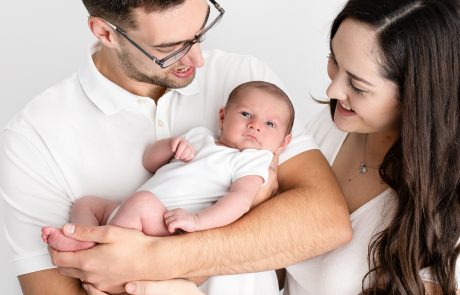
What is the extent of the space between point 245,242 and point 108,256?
0.40 metres

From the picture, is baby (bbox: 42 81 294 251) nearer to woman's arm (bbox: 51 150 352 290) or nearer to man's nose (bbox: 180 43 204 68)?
woman's arm (bbox: 51 150 352 290)

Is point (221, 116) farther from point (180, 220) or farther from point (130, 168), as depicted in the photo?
point (180, 220)

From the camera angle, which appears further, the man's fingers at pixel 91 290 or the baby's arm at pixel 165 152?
the baby's arm at pixel 165 152

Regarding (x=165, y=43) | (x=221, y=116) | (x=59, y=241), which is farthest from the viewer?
(x=221, y=116)

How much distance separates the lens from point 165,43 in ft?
7.79

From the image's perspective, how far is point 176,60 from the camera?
2.40 metres

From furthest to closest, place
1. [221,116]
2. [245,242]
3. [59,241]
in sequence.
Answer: [221,116], [245,242], [59,241]

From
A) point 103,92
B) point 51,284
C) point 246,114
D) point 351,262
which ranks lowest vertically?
point 351,262

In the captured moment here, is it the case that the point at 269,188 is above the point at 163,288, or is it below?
above

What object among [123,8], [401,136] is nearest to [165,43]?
[123,8]

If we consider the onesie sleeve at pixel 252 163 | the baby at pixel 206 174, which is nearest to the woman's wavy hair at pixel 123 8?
the baby at pixel 206 174

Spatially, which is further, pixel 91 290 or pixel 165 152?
pixel 165 152

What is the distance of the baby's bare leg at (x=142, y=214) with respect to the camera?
86.2 inches

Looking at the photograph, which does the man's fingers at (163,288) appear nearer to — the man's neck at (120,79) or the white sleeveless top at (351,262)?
the white sleeveless top at (351,262)
